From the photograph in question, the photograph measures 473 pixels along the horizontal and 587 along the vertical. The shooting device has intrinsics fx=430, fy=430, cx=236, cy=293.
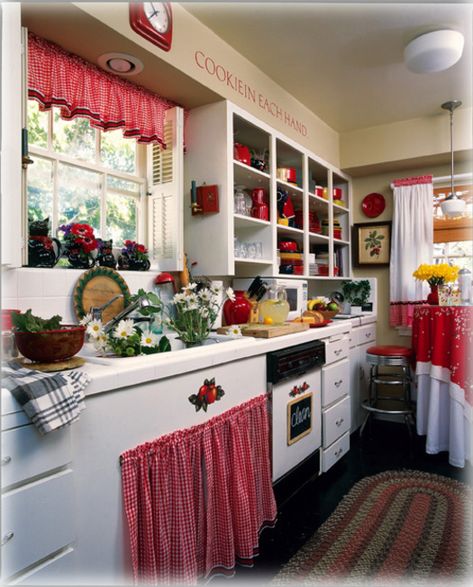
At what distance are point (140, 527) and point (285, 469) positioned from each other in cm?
107

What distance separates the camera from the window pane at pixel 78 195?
2230 mm

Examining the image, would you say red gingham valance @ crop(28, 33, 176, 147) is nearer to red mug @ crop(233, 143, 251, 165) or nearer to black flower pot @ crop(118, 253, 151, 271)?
red mug @ crop(233, 143, 251, 165)

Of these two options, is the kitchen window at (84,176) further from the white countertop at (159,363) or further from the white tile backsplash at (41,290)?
the white countertop at (159,363)

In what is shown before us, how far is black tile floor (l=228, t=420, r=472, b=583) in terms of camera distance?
2004 millimetres

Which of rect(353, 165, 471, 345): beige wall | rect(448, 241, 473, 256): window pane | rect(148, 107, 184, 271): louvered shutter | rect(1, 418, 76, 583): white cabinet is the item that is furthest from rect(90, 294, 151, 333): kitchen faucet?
rect(448, 241, 473, 256): window pane

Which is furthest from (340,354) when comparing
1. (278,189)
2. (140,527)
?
(140,527)

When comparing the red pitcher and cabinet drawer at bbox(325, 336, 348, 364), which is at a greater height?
the red pitcher

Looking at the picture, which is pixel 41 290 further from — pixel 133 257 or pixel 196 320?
pixel 196 320

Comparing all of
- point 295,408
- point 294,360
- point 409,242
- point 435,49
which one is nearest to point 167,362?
point 294,360

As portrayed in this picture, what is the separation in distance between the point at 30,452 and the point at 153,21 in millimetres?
1899

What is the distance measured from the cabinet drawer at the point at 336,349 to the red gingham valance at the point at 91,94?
166 centimetres

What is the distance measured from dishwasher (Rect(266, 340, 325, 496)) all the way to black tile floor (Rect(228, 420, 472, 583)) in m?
0.14

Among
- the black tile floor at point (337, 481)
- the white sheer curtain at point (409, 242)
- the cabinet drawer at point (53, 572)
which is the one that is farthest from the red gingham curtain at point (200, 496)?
the white sheer curtain at point (409, 242)

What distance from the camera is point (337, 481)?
277 cm
